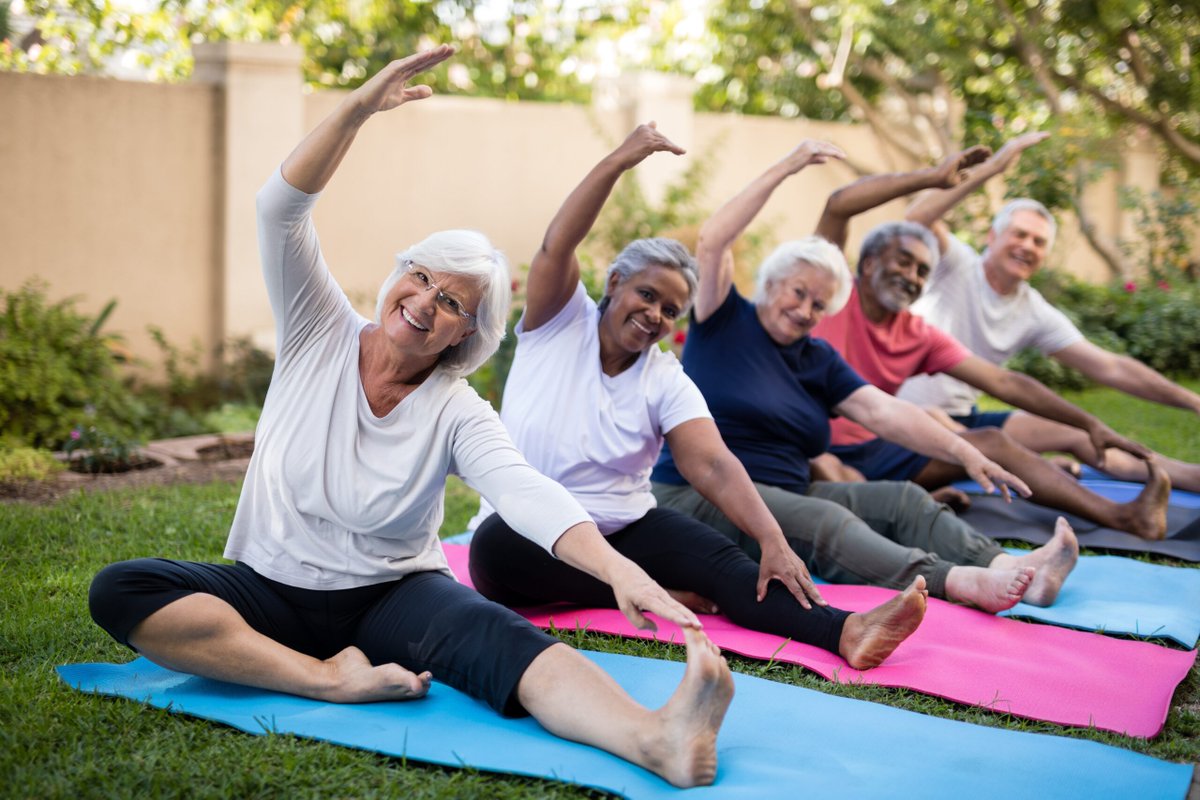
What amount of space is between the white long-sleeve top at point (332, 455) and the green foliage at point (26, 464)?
2.95m

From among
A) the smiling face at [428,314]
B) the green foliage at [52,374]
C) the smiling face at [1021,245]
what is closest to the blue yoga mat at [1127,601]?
the smiling face at [1021,245]

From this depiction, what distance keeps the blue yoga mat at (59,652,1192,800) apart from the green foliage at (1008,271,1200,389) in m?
7.10

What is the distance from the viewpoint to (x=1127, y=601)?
3.90 m

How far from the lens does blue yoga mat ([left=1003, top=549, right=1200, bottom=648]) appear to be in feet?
11.8

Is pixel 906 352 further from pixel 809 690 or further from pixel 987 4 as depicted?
pixel 987 4

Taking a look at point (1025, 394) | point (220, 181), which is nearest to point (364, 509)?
point (1025, 394)

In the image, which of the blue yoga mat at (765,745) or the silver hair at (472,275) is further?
the silver hair at (472,275)

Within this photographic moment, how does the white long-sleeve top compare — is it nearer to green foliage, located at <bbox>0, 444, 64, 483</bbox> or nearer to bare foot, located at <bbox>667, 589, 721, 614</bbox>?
bare foot, located at <bbox>667, 589, 721, 614</bbox>

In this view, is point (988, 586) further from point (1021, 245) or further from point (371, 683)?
point (1021, 245)

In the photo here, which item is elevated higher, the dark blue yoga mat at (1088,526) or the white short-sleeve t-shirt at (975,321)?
the white short-sleeve t-shirt at (975,321)

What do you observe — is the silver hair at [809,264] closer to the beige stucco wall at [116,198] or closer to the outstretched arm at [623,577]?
the outstretched arm at [623,577]

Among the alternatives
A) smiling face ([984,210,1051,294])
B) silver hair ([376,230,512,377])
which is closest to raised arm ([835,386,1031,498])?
smiling face ([984,210,1051,294])

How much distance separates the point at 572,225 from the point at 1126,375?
3228 mm

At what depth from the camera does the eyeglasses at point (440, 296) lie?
2719 mm
